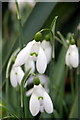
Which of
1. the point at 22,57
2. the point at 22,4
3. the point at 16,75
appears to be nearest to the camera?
the point at 22,57

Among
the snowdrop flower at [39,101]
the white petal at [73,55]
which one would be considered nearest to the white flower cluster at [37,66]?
the snowdrop flower at [39,101]

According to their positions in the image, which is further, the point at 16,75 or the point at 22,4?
the point at 22,4

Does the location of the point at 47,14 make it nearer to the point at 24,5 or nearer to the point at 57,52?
the point at 57,52

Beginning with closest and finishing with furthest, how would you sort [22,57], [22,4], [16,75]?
[22,57], [16,75], [22,4]

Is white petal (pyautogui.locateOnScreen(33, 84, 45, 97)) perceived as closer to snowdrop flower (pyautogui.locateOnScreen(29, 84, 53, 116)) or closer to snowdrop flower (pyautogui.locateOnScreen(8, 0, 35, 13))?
snowdrop flower (pyautogui.locateOnScreen(29, 84, 53, 116))

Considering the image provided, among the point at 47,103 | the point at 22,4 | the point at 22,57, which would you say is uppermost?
the point at 22,4

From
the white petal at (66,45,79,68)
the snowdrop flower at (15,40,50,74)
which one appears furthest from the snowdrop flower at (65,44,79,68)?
the snowdrop flower at (15,40,50,74)

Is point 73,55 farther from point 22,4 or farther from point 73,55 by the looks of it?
point 22,4

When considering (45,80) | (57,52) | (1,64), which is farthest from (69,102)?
(1,64)

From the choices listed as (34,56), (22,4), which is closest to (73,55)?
(34,56)
